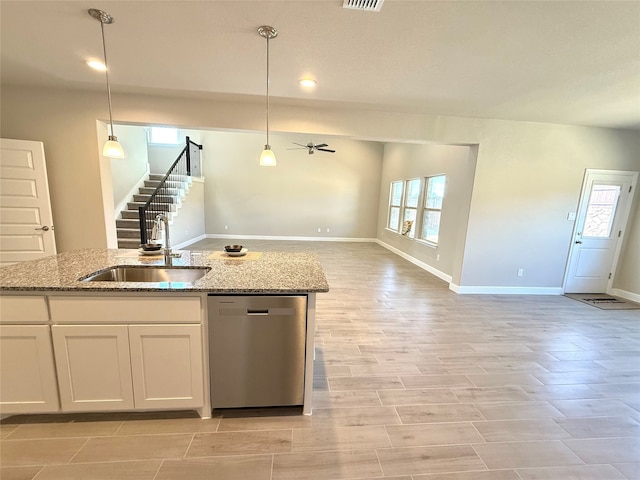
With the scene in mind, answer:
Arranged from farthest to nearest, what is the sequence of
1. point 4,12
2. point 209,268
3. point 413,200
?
1. point 413,200
2. point 209,268
3. point 4,12

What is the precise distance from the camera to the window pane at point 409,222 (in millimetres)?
6820

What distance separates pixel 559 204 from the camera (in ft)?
14.2

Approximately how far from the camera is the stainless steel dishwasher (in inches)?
66.6

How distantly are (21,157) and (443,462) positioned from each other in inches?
200

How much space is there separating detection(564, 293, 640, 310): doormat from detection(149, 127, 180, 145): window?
394 inches

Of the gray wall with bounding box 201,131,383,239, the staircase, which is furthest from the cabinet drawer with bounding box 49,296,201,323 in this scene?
the gray wall with bounding box 201,131,383,239

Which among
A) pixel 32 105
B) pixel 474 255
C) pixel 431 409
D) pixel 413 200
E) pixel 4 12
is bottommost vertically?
pixel 431 409

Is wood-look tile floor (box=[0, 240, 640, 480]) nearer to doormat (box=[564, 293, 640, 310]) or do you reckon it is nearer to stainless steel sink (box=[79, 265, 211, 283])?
stainless steel sink (box=[79, 265, 211, 283])

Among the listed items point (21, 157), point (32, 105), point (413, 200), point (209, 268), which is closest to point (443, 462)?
point (209, 268)

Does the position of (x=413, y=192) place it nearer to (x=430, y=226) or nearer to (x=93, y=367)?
(x=430, y=226)

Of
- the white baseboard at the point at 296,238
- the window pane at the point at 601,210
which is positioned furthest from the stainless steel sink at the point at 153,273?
the white baseboard at the point at 296,238

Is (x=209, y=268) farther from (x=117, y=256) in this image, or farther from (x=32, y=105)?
(x=32, y=105)

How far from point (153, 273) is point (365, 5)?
94.5 inches

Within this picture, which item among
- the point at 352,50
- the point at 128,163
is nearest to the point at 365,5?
the point at 352,50
